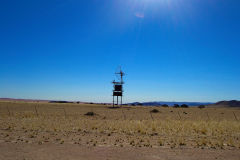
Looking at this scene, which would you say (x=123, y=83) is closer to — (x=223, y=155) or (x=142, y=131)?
(x=142, y=131)

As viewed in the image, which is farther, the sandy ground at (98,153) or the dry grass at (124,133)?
the dry grass at (124,133)

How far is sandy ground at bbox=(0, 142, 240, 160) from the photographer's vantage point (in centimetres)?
889

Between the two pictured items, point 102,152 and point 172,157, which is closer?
point 172,157

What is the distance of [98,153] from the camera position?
9.68 meters

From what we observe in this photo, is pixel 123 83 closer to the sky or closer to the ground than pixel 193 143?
closer to the sky

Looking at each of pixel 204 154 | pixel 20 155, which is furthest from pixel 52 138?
pixel 204 154

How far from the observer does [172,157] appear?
9203mm

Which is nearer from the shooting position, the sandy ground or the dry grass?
the sandy ground

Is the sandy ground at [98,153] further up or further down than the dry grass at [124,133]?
further down

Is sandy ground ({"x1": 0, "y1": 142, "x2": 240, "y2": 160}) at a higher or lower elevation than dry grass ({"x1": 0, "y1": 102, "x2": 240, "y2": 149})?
lower

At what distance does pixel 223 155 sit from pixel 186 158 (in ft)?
7.41

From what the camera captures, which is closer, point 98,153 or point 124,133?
point 98,153

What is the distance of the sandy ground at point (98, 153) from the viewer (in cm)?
889

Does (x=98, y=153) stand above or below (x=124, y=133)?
below
